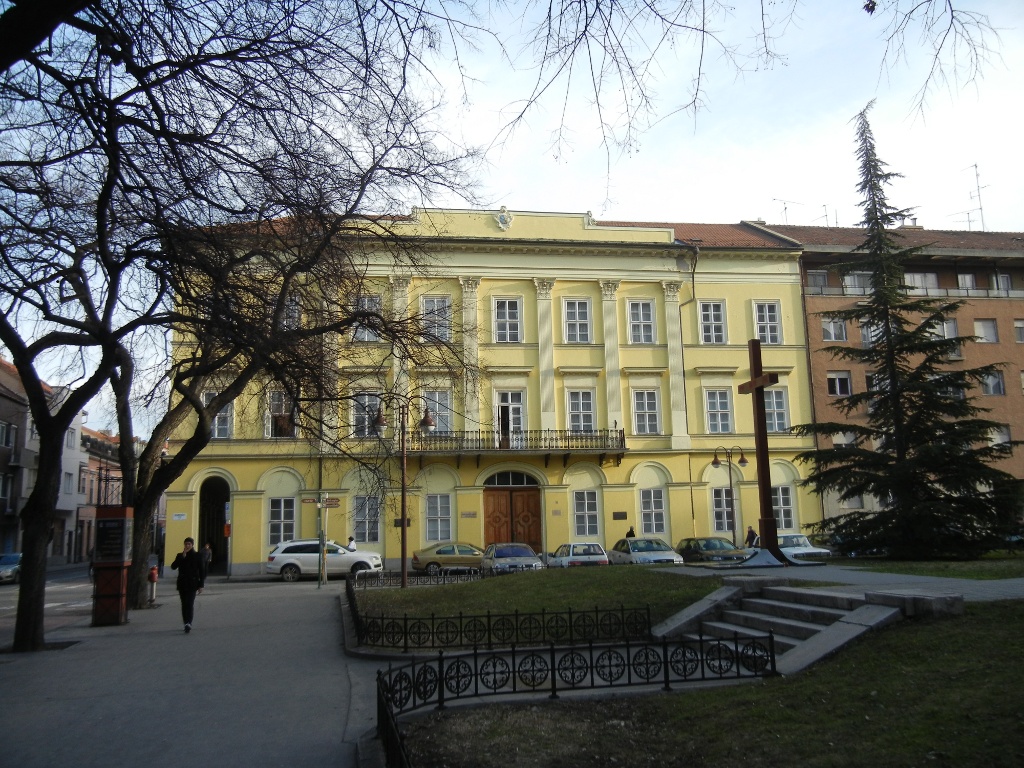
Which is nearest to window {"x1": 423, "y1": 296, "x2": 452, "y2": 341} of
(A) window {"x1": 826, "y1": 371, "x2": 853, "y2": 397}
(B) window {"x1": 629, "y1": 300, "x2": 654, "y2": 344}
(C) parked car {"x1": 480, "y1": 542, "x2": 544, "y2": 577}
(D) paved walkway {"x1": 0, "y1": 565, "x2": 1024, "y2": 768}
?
(D) paved walkway {"x1": 0, "y1": 565, "x2": 1024, "y2": 768}

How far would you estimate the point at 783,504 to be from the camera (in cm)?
4066

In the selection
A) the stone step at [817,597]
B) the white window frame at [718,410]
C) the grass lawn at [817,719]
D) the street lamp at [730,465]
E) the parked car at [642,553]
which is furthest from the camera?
the white window frame at [718,410]

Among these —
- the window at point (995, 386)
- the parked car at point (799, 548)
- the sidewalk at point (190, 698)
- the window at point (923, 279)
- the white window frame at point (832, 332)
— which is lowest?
the sidewalk at point (190, 698)

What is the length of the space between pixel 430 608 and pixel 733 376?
2733 centimetres

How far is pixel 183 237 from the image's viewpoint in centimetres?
880

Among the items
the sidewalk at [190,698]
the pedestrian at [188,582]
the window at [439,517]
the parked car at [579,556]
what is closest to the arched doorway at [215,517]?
the window at [439,517]

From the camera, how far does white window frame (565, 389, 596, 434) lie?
40.0 metres

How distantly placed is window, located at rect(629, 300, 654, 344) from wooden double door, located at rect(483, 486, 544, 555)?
8.65 metres

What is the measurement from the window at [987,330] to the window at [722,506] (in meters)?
16.9

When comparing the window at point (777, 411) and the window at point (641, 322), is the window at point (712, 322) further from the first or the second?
the window at point (777, 411)

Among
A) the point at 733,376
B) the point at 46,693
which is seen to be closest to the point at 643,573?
the point at 46,693

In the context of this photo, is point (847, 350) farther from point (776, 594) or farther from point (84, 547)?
point (84, 547)

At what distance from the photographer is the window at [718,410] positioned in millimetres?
40750

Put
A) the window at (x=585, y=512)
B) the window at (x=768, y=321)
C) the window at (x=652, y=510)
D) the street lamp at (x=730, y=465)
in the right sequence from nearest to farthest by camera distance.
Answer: the street lamp at (x=730, y=465) → the window at (x=585, y=512) → the window at (x=652, y=510) → the window at (x=768, y=321)
